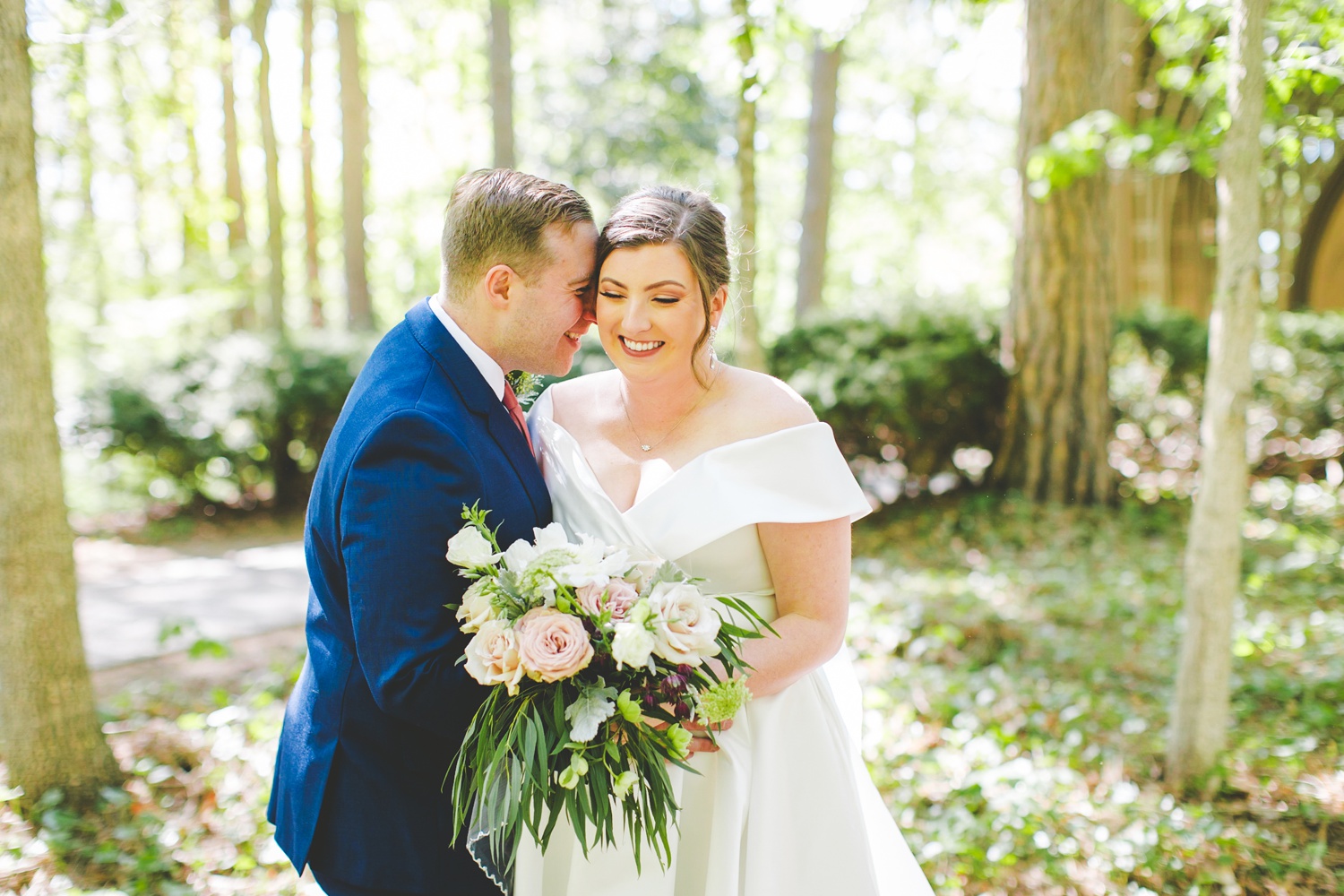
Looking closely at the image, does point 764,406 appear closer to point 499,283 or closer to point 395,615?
point 499,283

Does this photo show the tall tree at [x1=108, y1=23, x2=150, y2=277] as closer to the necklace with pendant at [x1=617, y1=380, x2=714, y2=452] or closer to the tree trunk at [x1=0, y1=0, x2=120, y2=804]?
the tree trunk at [x1=0, y1=0, x2=120, y2=804]

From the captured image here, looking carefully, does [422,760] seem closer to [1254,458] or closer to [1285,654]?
[1285,654]

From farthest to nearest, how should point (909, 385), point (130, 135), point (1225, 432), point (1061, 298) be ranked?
point (130, 135), point (909, 385), point (1061, 298), point (1225, 432)

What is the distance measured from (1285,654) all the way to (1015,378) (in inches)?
143

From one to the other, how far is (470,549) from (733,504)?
702mm

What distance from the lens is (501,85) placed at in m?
11.8

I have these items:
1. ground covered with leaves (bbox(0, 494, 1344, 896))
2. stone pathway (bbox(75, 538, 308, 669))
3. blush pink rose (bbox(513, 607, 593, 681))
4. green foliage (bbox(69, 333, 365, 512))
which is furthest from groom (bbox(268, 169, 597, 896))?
green foliage (bbox(69, 333, 365, 512))

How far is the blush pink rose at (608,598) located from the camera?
1.75 metres

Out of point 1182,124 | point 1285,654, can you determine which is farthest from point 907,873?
point 1182,124

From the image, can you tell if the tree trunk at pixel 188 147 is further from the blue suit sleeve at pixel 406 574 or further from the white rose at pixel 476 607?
the white rose at pixel 476 607

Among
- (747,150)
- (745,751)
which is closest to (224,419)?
(747,150)

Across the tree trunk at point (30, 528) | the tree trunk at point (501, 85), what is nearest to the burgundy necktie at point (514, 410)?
the tree trunk at point (30, 528)

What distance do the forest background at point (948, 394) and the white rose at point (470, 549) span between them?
1579 millimetres

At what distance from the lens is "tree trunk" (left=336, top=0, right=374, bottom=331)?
13.7 metres
